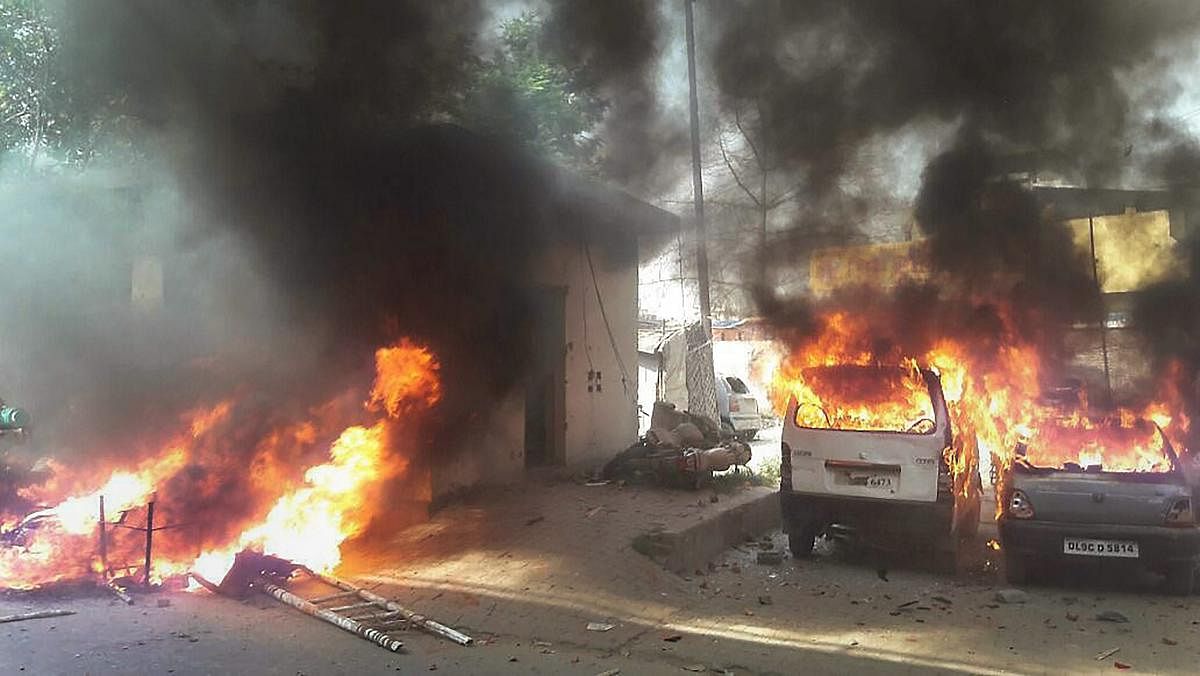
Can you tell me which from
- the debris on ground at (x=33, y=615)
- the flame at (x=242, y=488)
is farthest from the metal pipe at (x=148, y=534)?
the debris on ground at (x=33, y=615)

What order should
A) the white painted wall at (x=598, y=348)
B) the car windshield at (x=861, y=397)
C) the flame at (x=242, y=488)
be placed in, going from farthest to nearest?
1. the white painted wall at (x=598, y=348)
2. the car windshield at (x=861, y=397)
3. the flame at (x=242, y=488)

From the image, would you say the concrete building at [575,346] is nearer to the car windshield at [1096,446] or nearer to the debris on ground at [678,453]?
the debris on ground at [678,453]

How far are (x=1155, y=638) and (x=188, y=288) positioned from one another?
27.9 feet

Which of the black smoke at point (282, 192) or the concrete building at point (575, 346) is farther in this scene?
the concrete building at point (575, 346)

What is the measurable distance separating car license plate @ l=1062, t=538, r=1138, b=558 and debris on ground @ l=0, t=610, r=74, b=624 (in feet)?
23.6

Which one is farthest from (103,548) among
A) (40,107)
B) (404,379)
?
(40,107)

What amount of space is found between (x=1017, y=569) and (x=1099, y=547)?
2.33ft

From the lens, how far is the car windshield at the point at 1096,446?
7.28 metres

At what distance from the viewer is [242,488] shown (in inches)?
291

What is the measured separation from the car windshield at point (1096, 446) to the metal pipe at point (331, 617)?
5.32 m

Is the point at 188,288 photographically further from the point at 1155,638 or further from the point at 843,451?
the point at 1155,638

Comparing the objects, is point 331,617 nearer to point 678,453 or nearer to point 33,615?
point 33,615

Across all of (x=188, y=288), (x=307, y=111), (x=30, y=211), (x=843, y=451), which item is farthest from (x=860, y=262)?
Answer: (x=30, y=211)

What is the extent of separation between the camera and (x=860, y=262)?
971 centimetres
